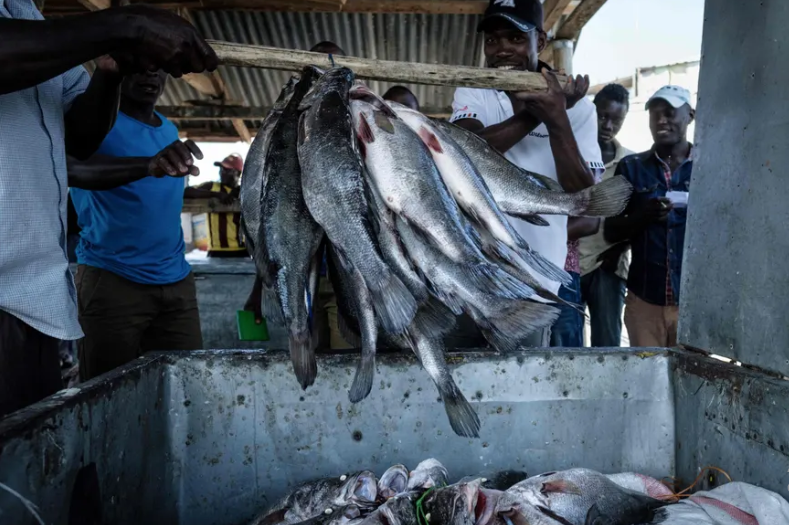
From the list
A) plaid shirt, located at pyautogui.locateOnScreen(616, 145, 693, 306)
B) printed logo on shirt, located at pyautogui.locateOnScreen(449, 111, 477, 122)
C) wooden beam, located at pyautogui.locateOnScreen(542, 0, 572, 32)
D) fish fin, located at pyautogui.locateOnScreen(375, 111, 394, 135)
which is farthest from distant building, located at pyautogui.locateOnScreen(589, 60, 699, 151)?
fish fin, located at pyautogui.locateOnScreen(375, 111, 394, 135)

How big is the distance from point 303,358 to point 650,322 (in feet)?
10.8

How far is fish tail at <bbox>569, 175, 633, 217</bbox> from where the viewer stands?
191 centimetres

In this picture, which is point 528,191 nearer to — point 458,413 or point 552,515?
point 458,413

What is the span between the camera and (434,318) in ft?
5.85

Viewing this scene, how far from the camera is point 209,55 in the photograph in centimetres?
175

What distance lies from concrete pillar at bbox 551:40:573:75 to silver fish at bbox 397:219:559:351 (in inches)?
160

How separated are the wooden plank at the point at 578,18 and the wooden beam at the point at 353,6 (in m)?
0.73

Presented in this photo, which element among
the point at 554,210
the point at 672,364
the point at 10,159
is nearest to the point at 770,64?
the point at 554,210

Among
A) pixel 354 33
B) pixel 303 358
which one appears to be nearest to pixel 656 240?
pixel 303 358

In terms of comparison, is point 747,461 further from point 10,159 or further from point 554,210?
point 10,159

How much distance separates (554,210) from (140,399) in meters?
1.47

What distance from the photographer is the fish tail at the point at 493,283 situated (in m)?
1.72

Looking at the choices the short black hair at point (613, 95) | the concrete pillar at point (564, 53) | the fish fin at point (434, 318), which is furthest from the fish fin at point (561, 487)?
the concrete pillar at point (564, 53)

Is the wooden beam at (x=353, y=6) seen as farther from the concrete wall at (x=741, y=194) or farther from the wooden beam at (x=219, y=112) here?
the concrete wall at (x=741, y=194)
